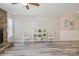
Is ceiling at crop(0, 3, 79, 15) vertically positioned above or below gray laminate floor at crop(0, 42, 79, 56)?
above

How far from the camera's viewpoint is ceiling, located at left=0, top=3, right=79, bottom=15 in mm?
2498

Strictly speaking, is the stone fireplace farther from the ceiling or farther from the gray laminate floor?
the gray laminate floor

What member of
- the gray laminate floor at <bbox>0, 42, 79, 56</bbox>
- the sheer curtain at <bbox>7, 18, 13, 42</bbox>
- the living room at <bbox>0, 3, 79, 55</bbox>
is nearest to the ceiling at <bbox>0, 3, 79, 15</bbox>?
the living room at <bbox>0, 3, 79, 55</bbox>

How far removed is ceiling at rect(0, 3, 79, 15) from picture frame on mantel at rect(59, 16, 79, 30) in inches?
3.2

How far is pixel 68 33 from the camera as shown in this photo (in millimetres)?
Answer: 2594

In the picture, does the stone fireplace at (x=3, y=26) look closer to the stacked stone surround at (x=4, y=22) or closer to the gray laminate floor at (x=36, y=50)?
the stacked stone surround at (x=4, y=22)

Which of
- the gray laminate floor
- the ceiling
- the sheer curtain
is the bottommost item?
the gray laminate floor

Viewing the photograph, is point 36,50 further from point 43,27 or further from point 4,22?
point 4,22

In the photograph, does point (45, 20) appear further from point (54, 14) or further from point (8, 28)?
point (8, 28)

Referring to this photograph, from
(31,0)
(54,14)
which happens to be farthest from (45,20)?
(31,0)

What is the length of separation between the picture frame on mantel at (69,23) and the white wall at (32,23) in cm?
10

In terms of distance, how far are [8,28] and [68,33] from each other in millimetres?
985

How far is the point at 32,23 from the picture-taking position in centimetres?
260

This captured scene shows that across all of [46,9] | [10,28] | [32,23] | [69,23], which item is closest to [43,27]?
[32,23]
